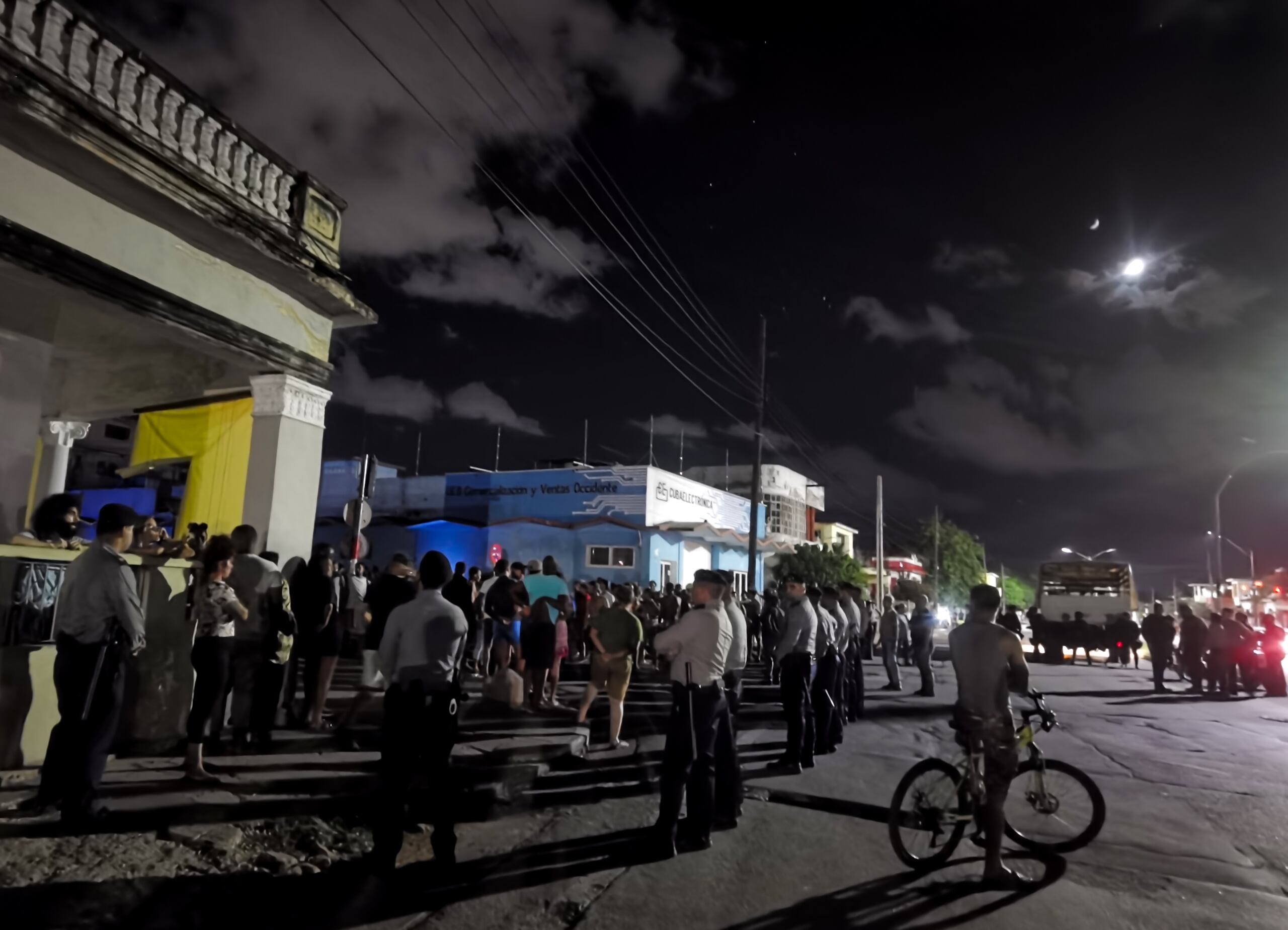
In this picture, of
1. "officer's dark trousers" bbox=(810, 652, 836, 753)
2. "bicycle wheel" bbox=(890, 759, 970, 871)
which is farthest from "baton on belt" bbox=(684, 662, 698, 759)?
"officer's dark trousers" bbox=(810, 652, 836, 753)

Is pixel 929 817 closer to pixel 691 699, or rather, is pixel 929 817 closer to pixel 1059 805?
pixel 1059 805

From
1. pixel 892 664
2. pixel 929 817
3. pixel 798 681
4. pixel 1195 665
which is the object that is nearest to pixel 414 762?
pixel 929 817

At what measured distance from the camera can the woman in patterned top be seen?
558 centimetres

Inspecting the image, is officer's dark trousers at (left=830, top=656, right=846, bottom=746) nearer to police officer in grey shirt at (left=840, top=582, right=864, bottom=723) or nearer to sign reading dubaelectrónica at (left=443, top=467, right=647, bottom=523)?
police officer in grey shirt at (left=840, top=582, right=864, bottom=723)

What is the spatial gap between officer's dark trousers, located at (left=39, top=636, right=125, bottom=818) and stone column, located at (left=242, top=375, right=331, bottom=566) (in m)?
3.44

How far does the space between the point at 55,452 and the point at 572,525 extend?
18.4 metres

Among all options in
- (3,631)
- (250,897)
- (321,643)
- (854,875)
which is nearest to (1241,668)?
(854,875)

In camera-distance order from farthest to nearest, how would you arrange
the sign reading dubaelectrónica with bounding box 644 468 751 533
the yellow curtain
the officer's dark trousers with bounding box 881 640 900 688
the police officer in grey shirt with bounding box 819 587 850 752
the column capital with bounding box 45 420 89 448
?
the sign reading dubaelectrónica with bounding box 644 468 751 533
the officer's dark trousers with bounding box 881 640 900 688
the column capital with bounding box 45 420 89 448
the yellow curtain
the police officer in grey shirt with bounding box 819 587 850 752

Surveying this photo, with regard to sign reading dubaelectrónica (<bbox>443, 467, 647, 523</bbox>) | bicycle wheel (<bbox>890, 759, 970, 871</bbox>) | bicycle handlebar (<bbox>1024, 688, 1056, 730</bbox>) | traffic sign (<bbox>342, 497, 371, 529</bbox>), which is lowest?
bicycle wheel (<bbox>890, 759, 970, 871</bbox>)

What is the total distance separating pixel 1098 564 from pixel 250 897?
29194 millimetres

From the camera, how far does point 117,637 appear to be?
4789 mm

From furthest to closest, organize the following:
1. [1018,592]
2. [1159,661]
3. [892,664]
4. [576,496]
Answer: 1. [1018,592]
2. [576,496]
3. [1159,661]
4. [892,664]

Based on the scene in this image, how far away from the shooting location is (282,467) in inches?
324

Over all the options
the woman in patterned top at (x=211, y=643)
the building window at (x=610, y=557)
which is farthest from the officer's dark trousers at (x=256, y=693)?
the building window at (x=610, y=557)
